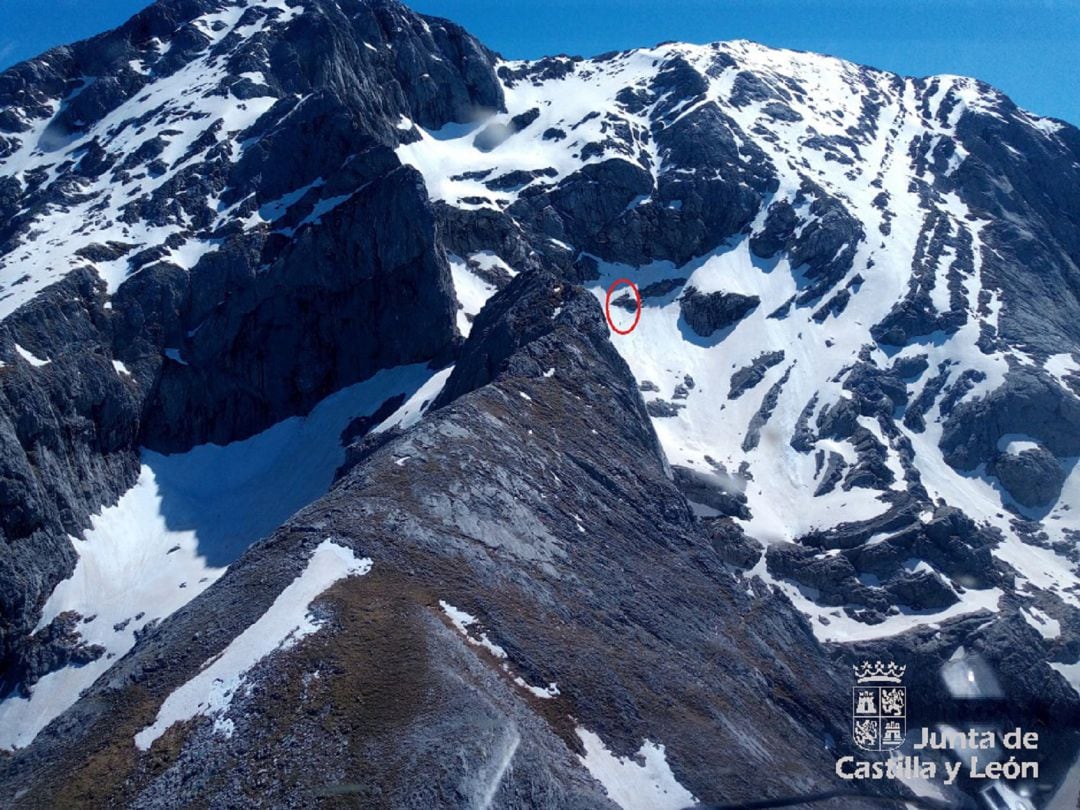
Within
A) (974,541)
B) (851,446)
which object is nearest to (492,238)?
(851,446)

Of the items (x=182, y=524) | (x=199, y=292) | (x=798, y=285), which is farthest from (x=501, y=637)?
(x=798, y=285)

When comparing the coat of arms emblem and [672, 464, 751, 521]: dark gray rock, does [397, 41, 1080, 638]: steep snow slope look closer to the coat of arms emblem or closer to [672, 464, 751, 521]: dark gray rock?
Answer: [672, 464, 751, 521]: dark gray rock

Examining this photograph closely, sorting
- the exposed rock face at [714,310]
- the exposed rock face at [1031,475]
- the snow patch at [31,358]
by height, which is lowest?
the snow patch at [31,358]

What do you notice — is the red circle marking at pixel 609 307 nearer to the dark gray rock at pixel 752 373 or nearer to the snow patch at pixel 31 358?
the dark gray rock at pixel 752 373

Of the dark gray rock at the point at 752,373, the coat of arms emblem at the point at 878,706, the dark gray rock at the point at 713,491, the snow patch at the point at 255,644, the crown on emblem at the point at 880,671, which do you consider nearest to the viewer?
the snow patch at the point at 255,644

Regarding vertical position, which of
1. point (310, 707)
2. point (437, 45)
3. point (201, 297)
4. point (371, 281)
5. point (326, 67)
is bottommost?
point (310, 707)

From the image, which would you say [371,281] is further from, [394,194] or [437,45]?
[437,45]

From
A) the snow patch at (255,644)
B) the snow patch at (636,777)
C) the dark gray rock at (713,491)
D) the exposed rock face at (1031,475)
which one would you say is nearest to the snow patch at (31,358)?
the dark gray rock at (713,491)

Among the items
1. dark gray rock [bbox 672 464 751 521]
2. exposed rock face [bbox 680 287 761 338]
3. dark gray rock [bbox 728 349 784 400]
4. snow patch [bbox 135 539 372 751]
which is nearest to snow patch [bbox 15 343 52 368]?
dark gray rock [bbox 672 464 751 521]
